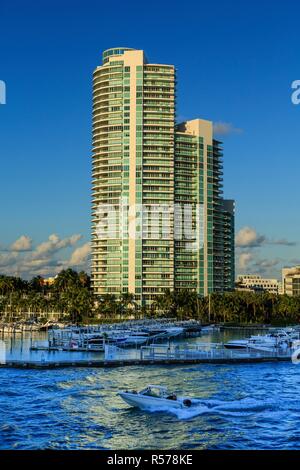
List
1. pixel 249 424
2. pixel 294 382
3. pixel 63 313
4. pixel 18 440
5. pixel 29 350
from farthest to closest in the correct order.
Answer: pixel 63 313 → pixel 29 350 → pixel 294 382 → pixel 249 424 → pixel 18 440

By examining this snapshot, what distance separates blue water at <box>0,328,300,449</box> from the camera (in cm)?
3566

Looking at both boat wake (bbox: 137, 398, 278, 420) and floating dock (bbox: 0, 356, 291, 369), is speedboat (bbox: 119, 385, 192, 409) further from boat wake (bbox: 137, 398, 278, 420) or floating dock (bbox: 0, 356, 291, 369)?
floating dock (bbox: 0, 356, 291, 369)

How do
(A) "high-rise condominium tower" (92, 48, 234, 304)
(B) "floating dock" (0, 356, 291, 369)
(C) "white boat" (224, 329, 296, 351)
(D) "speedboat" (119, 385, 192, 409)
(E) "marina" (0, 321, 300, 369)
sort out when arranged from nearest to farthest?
(D) "speedboat" (119, 385, 192, 409)
(B) "floating dock" (0, 356, 291, 369)
(E) "marina" (0, 321, 300, 369)
(C) "white boat" (224, 329, 296, 351)
(A) "high-rise condominium tower" (92, 48, 234, 304)

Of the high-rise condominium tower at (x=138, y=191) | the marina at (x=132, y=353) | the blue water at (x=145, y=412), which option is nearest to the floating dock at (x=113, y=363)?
the marina at (x=132, y=353)

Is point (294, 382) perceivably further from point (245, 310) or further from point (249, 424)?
point (245, 310)

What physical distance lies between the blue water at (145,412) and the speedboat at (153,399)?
58 cm

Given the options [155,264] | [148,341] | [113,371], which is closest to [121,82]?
[155,264]

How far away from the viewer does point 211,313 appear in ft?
573

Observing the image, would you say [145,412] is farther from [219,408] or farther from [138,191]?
[138,191]

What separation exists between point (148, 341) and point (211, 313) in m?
71.0

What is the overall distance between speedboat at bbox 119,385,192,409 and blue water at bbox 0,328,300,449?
58 centimetres

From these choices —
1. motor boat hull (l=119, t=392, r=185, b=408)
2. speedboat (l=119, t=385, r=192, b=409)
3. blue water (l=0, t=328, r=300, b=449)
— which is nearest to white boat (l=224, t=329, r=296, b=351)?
blue water (l=0, t=328, r=300, b=449)

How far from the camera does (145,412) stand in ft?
143
